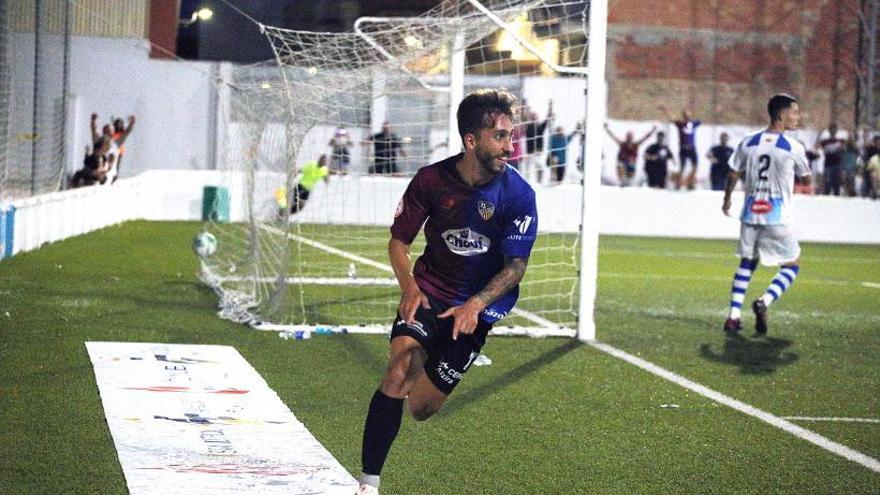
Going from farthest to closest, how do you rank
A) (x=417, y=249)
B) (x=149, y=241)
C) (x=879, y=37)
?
(x=879, y=37) < (x=149, y=241) < (x=417, y=249)

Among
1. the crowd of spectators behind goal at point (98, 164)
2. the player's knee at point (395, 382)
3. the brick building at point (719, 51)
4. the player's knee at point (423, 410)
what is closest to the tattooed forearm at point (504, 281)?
the player's knee at point (395, 382)

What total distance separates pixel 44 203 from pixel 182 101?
1741 cm

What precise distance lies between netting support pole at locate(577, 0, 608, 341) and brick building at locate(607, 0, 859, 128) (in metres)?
31.0

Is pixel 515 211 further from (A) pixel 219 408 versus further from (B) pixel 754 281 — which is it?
(B) pixel 754 281

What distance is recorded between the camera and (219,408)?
8.03 metres

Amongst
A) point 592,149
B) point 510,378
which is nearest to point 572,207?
point 592,149

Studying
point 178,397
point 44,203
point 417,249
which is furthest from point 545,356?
point 44,203

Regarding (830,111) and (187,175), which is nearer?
(187,175)

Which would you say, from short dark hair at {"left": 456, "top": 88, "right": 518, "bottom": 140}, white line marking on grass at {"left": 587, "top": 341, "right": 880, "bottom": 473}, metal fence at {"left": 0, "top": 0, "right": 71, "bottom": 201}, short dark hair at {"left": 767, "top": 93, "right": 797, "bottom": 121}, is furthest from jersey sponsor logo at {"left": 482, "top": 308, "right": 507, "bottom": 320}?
metal fence at {"left": 0, "top": 0, "right": 71, "bottom": 201}

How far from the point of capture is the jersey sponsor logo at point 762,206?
12.6 m

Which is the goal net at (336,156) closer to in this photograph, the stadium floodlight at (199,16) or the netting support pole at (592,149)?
the netting support pole at (592,149)

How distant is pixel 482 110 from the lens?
234 inches

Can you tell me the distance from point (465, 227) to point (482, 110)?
51 centimetres

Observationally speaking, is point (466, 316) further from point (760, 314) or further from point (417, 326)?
point (760, 314)
